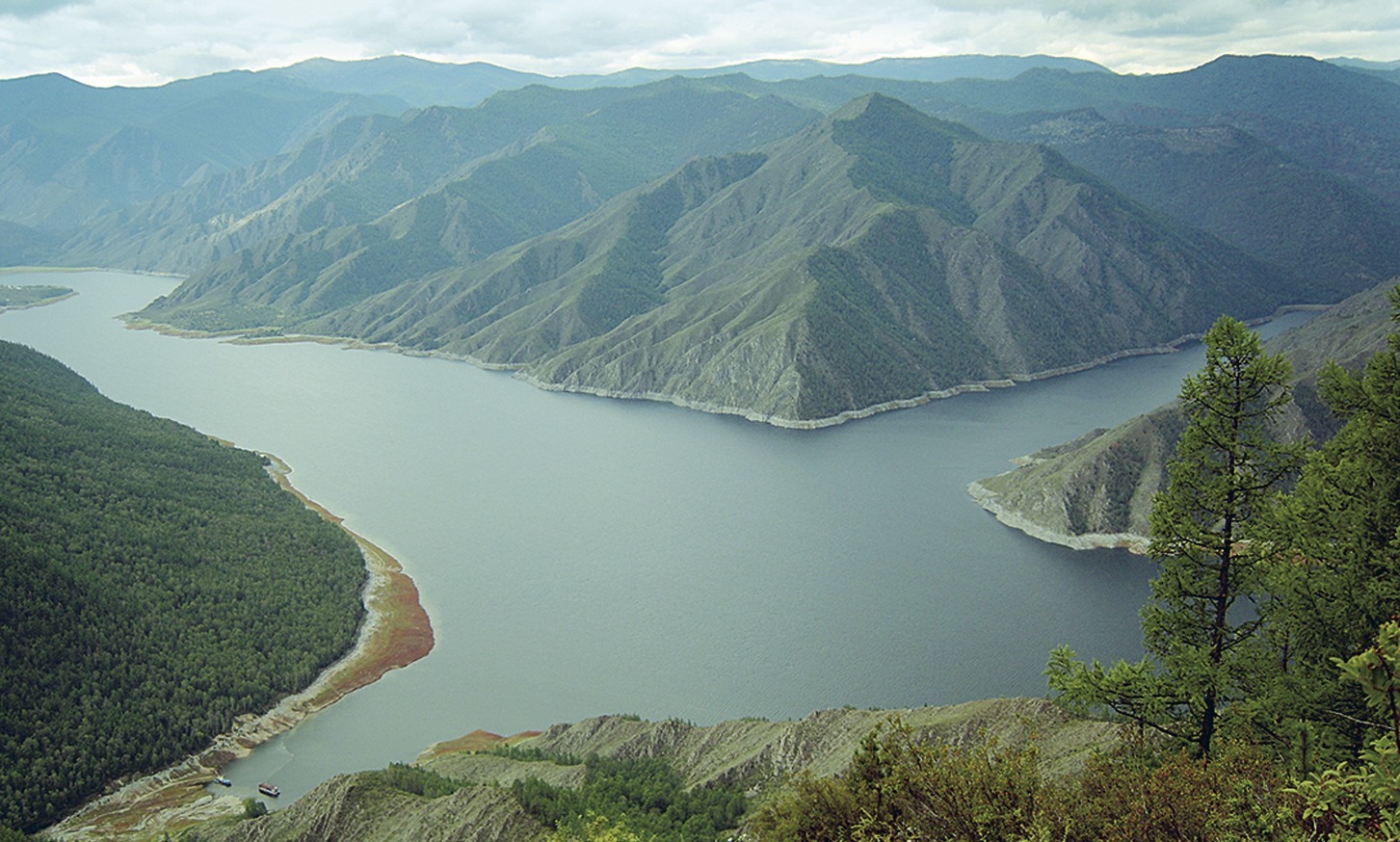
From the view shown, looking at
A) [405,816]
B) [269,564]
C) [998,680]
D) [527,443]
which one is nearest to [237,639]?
[269,564]

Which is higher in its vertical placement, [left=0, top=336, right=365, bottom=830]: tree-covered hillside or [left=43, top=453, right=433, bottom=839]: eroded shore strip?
[left=0, top=336, right=365, bottom=830]: tree-covered hillside

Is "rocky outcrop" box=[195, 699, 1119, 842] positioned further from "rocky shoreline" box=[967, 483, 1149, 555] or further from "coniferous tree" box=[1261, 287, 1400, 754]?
"rocky shoreline" box=[967, 483, 1149, 555]

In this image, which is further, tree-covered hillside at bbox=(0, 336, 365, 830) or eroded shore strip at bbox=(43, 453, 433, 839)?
tree-covered hillside at bbox=(0, 336, 365, 830)

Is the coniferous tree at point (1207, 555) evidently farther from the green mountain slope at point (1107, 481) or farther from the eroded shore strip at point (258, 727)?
the green mountain slope at point (1107, 481)

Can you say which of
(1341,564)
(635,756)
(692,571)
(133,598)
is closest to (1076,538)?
(692,571)

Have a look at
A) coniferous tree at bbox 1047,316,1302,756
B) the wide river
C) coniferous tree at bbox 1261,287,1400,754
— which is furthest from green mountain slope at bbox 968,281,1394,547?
coniferous tree at bbox 1261,287,1400,754

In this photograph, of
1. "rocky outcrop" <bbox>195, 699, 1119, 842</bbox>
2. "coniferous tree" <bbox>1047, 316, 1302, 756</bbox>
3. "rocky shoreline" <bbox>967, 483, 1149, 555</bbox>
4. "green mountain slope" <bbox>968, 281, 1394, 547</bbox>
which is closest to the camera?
"coniferous tree" <bbox>1047, 316, 1302, 756</bbox>

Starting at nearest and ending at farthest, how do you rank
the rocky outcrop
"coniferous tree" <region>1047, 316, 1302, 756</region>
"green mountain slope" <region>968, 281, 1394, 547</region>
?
"coniferous tree" <region>1047, 316, 1302, 756</region>
the rocky outcrop
"green mountain slope" <region>968, 281, 1394, 547</region>
